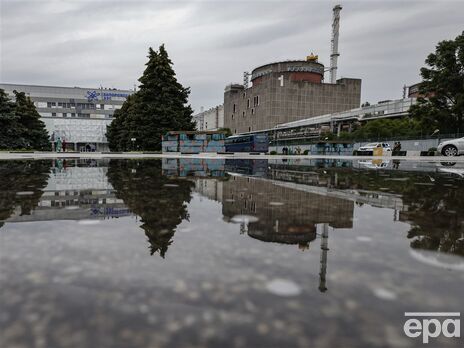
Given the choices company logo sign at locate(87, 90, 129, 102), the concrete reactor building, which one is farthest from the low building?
company logo sign at locate(87, 90, 129, 102)

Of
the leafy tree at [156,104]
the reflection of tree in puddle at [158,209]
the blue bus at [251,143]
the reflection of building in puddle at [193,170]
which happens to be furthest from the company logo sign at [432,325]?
the blue bus at [251,143]

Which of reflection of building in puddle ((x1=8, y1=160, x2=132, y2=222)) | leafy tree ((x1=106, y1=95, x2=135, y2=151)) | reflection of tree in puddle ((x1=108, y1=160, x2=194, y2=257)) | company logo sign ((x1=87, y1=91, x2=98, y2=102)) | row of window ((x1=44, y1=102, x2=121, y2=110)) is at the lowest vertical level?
reflection of building in puddle ((x1=8, y1=160, x2=132, y2=222))

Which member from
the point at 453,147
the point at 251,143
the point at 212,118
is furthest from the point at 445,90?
the point at 212,118

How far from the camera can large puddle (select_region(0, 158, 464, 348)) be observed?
3.84 feet

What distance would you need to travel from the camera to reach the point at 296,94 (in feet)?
271

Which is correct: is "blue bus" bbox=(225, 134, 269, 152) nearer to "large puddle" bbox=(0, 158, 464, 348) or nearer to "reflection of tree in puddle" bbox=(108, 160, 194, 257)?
"reflection of tree in puddle" bbox=(108, 160, 194, 257)

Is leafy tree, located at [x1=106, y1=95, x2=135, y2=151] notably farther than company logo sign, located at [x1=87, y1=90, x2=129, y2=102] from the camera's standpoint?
No

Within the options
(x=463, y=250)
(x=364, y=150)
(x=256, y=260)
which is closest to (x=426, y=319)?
(x=256, y=260)

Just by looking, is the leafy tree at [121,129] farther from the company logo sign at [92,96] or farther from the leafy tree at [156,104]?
the company logo sign at [92,96]

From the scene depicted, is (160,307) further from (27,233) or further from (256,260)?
(27,233)

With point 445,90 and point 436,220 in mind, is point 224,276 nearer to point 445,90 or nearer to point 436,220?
point 436,220

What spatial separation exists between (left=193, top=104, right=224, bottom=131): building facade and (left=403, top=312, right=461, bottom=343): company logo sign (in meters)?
124

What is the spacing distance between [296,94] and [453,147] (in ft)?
210

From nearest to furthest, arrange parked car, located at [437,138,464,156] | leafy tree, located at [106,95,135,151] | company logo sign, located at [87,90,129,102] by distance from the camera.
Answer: parked car, located at [437,138,464,156] → leafy tree, located at [106,95,135,151] → company logo sign, located at [87,90,129,102]
